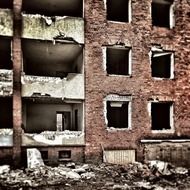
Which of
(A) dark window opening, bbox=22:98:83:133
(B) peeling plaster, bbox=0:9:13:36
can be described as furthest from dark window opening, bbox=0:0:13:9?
(A) dark window opening, bbox=22:98:83:133

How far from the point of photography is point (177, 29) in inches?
674

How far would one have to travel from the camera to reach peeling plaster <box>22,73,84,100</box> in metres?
14.5

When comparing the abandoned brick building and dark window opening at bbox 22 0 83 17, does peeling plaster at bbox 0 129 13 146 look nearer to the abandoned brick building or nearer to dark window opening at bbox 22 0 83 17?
the abandoned brick building

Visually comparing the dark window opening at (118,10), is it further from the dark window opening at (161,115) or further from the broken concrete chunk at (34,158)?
the broken concrete chunk at (34,158)

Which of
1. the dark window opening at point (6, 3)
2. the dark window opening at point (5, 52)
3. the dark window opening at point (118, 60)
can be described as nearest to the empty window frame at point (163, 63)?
the dark window opening at point (118, 60)

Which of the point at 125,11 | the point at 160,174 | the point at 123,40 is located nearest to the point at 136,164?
the point at 160,174

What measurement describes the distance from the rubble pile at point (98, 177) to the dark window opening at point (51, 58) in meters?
5.43

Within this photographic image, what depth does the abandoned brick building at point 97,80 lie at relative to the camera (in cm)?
1444

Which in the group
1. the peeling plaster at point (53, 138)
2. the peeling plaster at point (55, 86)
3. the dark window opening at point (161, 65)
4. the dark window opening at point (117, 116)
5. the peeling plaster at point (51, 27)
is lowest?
the peeling plaster at point (53, 138)

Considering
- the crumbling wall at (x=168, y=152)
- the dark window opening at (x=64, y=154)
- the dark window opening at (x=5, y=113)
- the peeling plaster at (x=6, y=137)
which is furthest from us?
the dark window opening at (x=5, y=113)

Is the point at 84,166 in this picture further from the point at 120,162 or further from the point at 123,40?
the point at 123,40

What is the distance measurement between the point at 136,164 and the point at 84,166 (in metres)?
2.63

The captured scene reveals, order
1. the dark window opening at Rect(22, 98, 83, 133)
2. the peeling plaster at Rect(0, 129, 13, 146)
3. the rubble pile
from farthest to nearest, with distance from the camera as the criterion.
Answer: the dark window opening at Rect(22, 98, 83, 133) < the peeling plaster at Rect(0, 129, 13, 146) < the rubble pile

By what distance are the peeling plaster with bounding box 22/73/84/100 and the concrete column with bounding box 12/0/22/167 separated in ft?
1.07
